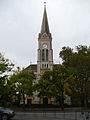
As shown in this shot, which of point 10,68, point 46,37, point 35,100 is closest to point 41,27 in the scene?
point 46,37

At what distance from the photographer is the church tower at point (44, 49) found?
68938 mm

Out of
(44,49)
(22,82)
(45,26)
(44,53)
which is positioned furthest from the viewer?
(45,26)

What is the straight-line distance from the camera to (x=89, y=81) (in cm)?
5109

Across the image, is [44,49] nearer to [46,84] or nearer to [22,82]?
[22,82]

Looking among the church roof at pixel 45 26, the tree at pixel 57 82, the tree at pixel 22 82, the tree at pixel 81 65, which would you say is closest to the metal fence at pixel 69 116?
the tree at pixel 57 82

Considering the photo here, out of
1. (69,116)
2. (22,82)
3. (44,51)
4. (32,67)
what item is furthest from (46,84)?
(32,67)

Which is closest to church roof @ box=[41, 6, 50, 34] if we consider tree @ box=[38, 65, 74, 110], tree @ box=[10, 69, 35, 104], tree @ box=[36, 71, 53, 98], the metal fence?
tree @ box=[10, 69, 35, 104]

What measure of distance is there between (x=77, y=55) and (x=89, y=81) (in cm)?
884

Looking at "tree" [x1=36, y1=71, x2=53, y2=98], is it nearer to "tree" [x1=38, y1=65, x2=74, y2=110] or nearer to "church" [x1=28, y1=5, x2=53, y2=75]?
"tree" [x1=38, y1=65, x2=74, y2=110]

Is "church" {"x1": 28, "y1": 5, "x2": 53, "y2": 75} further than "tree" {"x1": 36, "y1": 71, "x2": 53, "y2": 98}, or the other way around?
"church" {"x1": 28, "y1": 5, "x2": 53, "y2": 75}

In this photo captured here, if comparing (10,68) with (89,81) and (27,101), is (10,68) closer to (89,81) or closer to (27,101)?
(89,81)

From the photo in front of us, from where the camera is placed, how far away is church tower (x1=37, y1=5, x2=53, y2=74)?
68.9m

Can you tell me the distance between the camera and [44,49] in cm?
7144

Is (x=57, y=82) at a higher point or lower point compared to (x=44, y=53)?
lower
